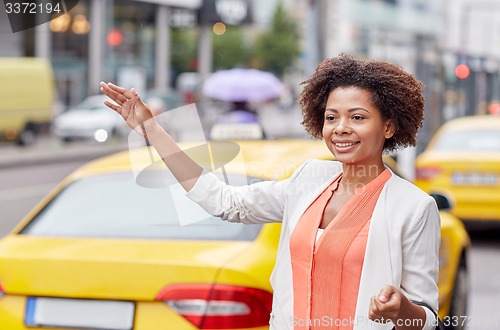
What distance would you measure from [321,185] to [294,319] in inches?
15.8

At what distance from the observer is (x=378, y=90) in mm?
2709

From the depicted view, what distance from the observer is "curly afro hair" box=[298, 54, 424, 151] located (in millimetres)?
2709

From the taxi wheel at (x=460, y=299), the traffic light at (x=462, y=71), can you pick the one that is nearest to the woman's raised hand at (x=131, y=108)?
the taxi wheel at (x=460, y=299)

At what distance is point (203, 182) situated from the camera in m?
2.88

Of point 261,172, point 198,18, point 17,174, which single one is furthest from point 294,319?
point 198,18

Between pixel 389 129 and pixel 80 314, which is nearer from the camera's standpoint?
pixel 389 129

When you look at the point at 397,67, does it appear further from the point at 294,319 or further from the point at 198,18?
the point at 198,18

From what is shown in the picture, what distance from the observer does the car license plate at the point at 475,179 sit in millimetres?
10219

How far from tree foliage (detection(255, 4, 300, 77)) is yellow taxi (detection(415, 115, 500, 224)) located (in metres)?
45.4

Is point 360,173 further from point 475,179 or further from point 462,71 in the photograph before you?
point 462,71

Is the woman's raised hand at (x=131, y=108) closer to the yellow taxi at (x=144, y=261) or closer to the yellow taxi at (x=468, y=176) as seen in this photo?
the yellow taxi at (x=144, y=261)

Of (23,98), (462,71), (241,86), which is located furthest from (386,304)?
(23,98)

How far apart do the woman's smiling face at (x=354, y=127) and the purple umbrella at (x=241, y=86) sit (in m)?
9.78

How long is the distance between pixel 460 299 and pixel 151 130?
11.9 feet
